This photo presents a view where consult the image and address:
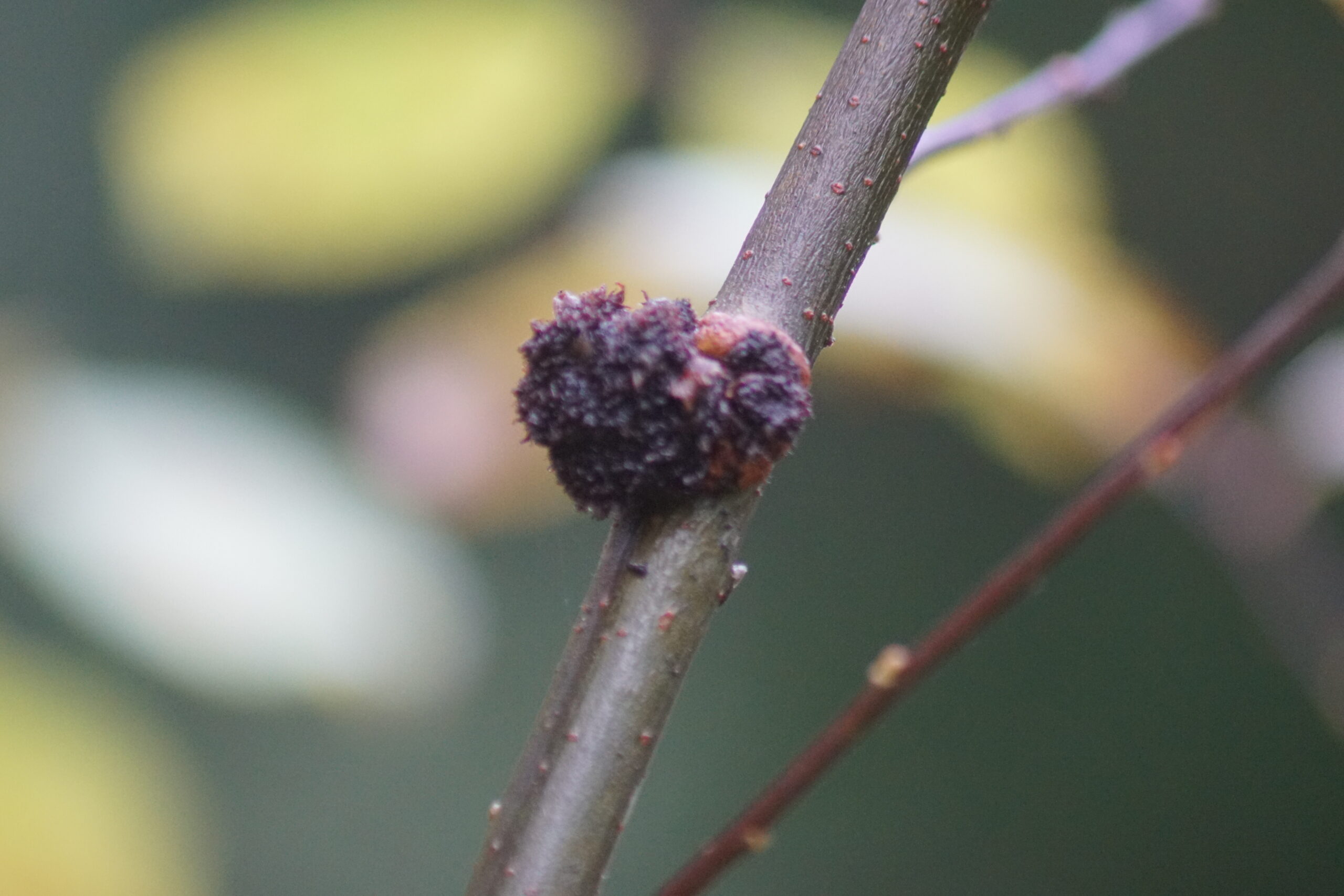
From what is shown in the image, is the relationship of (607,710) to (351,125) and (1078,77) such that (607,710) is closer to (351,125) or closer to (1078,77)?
(1078,77)

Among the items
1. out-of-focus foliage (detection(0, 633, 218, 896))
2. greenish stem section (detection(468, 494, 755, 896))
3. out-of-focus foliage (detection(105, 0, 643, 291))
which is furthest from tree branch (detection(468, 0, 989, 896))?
out-of-focus foliage (detection(0, 633, 218, 896))

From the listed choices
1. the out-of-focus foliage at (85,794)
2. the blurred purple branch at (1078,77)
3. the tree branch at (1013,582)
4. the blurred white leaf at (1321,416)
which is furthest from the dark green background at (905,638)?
the tree branch at (1013,582)

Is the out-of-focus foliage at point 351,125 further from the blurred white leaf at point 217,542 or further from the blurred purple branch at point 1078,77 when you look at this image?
the blurred purple branch at point 1078,77

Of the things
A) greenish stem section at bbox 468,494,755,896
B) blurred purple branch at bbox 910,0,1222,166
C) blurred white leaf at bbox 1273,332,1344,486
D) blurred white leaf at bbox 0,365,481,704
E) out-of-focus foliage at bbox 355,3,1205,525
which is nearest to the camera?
greenish stem section at bbox 468,494,755,896

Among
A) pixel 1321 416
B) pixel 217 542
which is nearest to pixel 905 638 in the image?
pixel 1321 416

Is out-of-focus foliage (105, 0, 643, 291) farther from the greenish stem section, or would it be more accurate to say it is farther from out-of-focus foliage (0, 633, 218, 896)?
the greenish stem section

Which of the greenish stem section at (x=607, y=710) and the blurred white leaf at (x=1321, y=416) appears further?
the blurred white leaf at (x=1321, y=416)

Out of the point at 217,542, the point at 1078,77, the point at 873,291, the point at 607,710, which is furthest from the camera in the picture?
the point at 217,542
